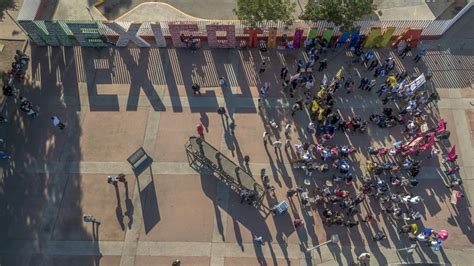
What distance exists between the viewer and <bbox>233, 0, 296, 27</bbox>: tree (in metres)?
22.2

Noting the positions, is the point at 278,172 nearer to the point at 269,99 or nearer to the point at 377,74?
the point at 269,99

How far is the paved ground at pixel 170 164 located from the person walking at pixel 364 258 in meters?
0.55

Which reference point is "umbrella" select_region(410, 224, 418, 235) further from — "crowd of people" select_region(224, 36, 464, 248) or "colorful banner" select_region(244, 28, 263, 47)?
"colorful banner" select_region(244, 28, 263, 47)

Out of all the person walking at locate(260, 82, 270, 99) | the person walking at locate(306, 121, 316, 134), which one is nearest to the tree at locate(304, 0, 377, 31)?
the person walking at locate(260, 82, 270, 99)

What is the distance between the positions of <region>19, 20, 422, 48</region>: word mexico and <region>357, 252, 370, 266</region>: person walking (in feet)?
46.0

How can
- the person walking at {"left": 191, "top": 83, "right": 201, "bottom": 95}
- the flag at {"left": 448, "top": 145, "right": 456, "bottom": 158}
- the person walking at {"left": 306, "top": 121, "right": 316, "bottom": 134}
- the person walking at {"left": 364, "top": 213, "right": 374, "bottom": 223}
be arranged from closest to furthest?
1. the person walking at {"left": 364, "top": 213, "right": 374, "bottom": 223}
2. the flag at {"left": 448, "top": 145, "right": 456, "bottom": 158}
3. the person walking at {"left": 306, "top": 121, "right": 316, "bottom": 134}
4. the person walking at {"left": 191, "top": 83, "right": 201, "bottom": 95}

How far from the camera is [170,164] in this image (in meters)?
21.4

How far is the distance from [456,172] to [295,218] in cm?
993

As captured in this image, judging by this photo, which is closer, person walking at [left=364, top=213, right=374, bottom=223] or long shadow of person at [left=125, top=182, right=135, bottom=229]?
person walking at [left=364, top=213, right=374, bottom=223]

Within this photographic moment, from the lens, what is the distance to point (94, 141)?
72.5 feet

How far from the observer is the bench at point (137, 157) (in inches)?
806

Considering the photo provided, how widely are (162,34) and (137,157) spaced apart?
355 inches

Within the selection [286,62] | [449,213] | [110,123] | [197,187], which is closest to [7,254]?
[110,123]

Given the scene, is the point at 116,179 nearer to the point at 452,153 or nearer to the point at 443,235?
the point at 443,235
